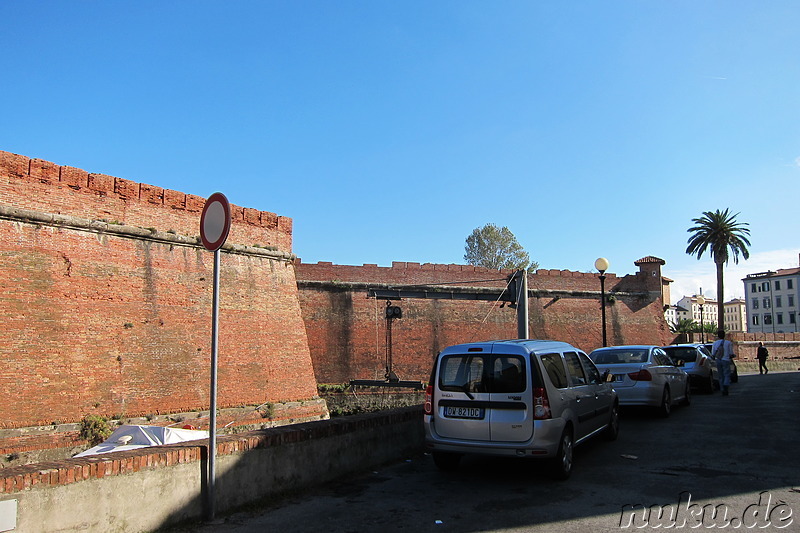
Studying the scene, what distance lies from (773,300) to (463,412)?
107m

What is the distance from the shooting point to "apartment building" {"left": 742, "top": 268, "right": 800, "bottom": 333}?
92125 millimetres

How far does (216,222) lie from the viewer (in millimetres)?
5758

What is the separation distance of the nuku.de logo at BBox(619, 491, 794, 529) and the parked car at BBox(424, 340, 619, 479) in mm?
1245

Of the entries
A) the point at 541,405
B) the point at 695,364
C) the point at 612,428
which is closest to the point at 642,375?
the point at 612,428

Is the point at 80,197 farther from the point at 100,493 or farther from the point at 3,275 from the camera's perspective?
the point at 100,493

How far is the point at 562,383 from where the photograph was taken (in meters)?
7.44

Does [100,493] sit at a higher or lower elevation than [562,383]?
lower

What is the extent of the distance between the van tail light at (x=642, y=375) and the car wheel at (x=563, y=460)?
5.14m

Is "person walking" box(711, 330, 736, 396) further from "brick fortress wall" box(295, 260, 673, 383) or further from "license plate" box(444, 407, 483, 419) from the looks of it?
"license plate" box(444, 407, 483, 419)

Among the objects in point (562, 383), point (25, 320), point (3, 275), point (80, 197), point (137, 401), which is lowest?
point (137, 401)

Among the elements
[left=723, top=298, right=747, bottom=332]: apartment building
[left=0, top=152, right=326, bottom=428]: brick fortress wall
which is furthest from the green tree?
[left=723, top=298, right=747, bottom=332]: apartment building

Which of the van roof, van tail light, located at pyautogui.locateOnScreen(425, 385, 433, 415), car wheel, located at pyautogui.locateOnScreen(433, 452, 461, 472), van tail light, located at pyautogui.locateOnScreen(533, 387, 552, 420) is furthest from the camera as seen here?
car wheel, located at pyautogui.locateOnScreen(433, 452, 461, 472)

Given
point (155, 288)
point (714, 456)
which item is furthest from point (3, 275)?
point (714, 456)

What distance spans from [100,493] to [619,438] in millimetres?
8211
